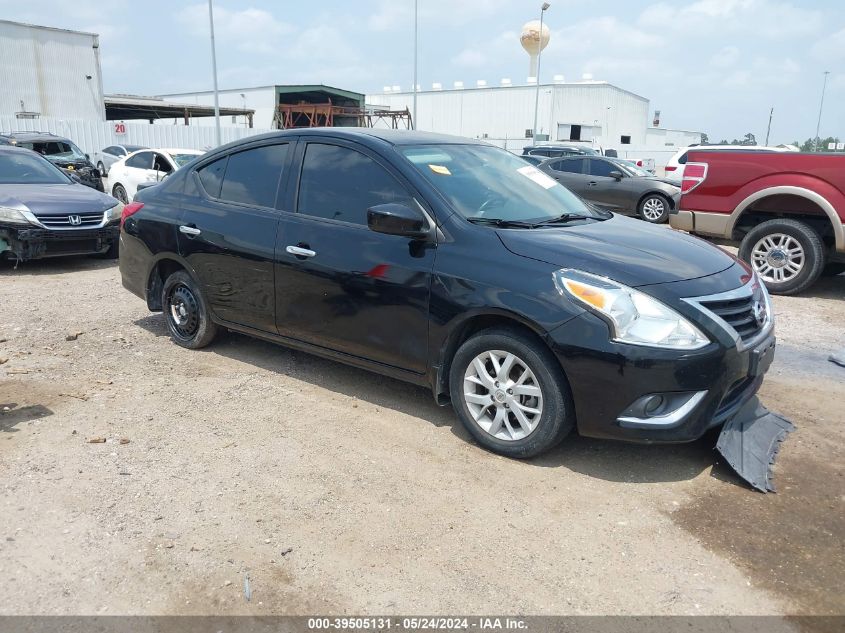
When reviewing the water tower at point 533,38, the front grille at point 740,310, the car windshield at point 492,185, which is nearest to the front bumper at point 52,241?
the car windshield at point 492,185

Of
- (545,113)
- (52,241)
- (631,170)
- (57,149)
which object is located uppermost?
(545,113)

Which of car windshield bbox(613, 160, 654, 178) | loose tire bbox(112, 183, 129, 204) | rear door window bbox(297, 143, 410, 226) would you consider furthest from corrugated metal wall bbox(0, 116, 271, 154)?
rear door window bbox(297, 143, 410, 226)

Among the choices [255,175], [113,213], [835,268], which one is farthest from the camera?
[113,213]

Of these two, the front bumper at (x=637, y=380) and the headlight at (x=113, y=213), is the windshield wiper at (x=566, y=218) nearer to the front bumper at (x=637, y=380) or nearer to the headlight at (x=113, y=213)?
the front bumper at (x=637, y=380)

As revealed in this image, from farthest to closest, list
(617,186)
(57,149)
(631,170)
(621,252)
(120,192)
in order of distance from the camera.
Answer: (57,149) < (631,170) < (617,186) < (120,192) < (621,252)

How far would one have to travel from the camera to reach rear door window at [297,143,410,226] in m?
4.09

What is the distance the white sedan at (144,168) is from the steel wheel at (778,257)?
10499mm

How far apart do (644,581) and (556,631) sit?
503 mm

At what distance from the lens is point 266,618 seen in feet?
8.07

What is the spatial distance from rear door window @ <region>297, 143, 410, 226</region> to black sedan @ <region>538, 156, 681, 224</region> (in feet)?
36.1

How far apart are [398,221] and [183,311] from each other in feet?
8.17

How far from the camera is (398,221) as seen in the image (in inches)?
146

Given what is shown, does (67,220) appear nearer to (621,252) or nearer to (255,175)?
(255,175)

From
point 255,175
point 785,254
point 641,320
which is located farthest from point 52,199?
point 785,254
